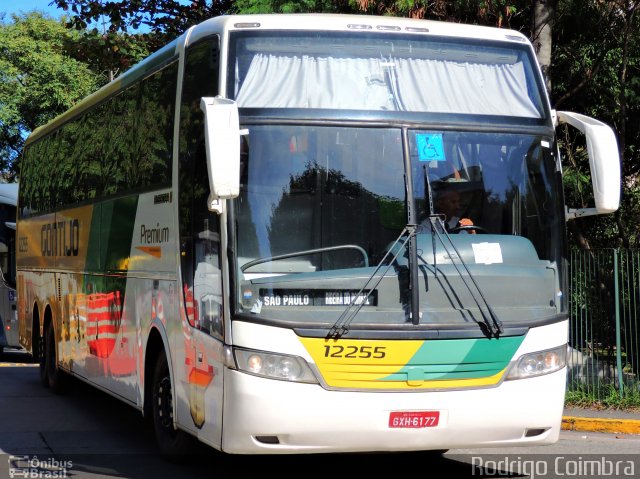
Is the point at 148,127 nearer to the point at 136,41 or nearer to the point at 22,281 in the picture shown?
the point at 22,281

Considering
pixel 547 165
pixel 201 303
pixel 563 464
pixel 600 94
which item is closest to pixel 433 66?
pixel 547 165

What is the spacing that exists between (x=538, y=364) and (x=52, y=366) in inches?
351

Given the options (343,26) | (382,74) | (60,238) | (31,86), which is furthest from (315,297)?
(31,86)

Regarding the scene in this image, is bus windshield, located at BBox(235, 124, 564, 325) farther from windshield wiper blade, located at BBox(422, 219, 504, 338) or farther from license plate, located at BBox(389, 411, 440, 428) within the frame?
license plate, located at BBox(389, 411, 440, 428)

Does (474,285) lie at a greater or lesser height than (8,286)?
greater

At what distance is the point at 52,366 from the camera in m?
14.7

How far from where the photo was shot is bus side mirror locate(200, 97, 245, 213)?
267 inches

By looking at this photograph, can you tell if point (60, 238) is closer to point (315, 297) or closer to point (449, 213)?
point (315, 297)

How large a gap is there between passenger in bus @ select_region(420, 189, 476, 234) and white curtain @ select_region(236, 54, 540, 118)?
65 cm

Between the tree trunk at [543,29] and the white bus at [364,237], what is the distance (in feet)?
18.1

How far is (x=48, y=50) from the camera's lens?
150 ft

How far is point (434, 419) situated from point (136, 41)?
15.3 meters

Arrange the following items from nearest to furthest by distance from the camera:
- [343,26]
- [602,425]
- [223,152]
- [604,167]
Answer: [223,152] → [604,167] → [343,26] → [602,425]

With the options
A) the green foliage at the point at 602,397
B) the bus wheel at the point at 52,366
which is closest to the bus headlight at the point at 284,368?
the green foliage at the point at 602,397
